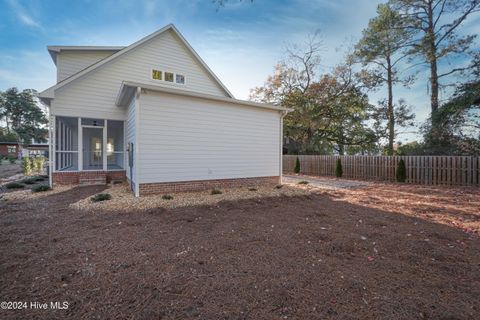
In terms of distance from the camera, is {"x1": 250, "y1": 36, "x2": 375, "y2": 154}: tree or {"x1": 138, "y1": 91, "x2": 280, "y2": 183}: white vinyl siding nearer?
{"x1": 138, "y1": 91, "x2": 280, "y2": 183}: white vinyl siding

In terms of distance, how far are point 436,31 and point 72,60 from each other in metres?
21.2

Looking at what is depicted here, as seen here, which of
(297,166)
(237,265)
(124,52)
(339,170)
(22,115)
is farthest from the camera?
(22,115)

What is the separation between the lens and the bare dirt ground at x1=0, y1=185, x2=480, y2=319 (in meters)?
1.84

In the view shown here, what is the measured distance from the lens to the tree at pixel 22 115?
39.2m

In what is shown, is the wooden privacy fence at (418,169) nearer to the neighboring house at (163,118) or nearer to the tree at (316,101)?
the neighboring house at (163,118)

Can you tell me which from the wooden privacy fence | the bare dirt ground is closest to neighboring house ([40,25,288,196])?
the bare dirt ground

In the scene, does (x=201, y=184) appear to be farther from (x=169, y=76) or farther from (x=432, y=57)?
(x=432, y=57)

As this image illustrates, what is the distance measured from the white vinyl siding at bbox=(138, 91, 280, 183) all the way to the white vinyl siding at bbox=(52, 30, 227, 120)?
→ 13.3 feet

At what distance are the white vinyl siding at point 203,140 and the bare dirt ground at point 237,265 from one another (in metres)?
2.51

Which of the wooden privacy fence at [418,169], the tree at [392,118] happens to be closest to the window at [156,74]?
the wooden privacy fence at [418,169]

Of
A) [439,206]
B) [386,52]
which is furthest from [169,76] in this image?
[386,52]

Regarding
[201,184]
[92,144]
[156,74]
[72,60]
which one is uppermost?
[72,60]

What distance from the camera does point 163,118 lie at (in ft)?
22.1

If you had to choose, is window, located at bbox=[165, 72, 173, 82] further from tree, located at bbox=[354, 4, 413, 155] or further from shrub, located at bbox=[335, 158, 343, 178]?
tree, located at bbox=[354, 4, 413, 155]
